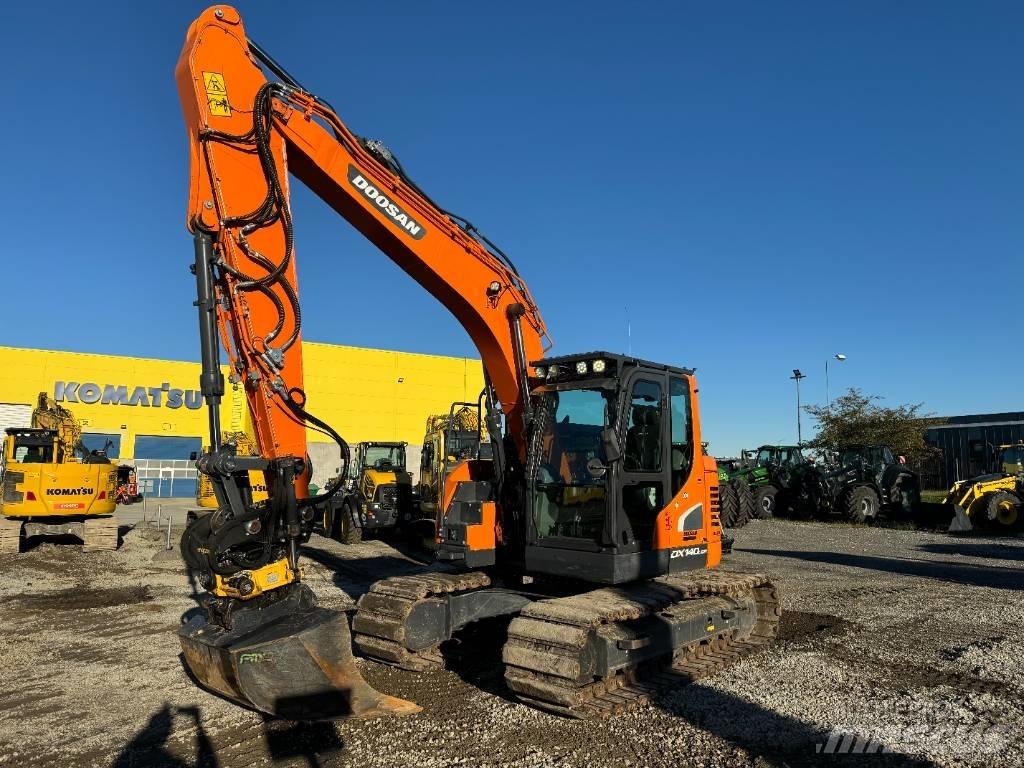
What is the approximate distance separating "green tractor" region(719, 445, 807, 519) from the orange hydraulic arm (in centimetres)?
2100

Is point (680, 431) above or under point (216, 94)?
under

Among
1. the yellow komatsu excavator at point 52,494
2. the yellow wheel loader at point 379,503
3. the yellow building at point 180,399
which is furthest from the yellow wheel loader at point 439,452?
the yellow building at point 180,399

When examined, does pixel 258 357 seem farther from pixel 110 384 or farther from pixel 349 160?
pixel 110 384

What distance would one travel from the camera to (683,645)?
676 centimetres

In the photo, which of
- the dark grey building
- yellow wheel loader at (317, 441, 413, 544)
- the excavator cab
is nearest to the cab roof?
the excavator cab

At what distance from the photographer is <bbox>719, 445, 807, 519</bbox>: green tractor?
2611 centimetres

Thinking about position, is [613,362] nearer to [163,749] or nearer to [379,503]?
[163,749]

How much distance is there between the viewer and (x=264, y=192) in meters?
6.38

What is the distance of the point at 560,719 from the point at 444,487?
2.65 meters

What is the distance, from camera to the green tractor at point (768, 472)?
2611 centimetres

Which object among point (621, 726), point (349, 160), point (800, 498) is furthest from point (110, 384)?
point (621, 726)

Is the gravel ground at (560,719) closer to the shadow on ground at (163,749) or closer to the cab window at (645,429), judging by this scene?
the shadow on ground at (163,749)

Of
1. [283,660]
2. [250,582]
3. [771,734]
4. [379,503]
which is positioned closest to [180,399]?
[379,503]

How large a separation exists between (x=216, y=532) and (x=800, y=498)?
23905 millimetres
